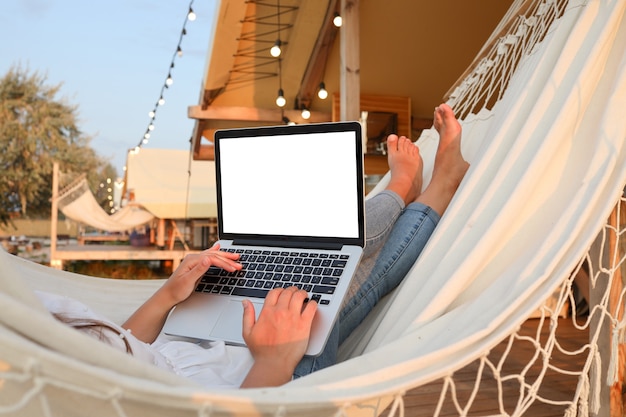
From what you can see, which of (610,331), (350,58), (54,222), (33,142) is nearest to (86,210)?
(54,222)

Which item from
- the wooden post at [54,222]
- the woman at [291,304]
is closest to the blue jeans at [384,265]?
the woman at [291,304]

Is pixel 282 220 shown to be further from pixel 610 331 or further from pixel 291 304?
pixel 610 331

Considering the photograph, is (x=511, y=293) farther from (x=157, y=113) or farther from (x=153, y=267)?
(x=153, y=267)

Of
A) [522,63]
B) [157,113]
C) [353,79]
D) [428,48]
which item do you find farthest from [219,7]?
[522,63]

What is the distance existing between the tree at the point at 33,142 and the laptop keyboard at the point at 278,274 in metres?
10.6

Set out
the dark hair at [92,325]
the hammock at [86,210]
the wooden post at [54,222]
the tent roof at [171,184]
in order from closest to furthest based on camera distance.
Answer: the dark hair at [92,325], the wooden post at [54,222], the hammock at [86,210], the tent roof at [171,184]

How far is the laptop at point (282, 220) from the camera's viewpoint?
0.89 metres

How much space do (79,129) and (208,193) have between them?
27.1 ft

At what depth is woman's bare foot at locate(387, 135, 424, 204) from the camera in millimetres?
1147

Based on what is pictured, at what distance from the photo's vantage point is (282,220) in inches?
40.2

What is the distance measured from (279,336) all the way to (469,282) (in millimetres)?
270

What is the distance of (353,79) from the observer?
3.04 m

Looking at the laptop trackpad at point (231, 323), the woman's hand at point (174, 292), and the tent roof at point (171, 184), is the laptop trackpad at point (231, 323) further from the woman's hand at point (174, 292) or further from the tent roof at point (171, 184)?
the tent roof at point (171, 184)

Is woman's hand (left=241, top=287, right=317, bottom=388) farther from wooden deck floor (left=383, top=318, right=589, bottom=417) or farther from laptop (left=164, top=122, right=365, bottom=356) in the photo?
wooden deck floor (left=383, top=318, right=589, bottom=417)
